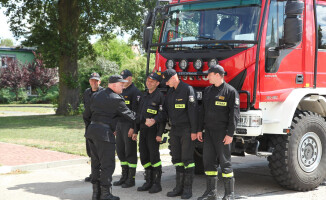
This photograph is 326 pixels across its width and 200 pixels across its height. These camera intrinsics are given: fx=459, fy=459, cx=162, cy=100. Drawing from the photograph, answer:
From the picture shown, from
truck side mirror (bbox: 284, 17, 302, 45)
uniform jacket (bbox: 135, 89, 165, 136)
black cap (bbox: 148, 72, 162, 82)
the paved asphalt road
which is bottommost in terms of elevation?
the paved asphalt road

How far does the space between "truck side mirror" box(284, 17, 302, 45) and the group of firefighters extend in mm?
1215

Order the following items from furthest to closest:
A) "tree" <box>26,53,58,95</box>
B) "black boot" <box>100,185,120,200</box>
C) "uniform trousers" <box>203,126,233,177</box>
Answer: "tree" <box>26,53,58,95</box>, "black boot" <box>100,185,120,200</box>, "uniform trousers" <box>203,126,233,177</box>

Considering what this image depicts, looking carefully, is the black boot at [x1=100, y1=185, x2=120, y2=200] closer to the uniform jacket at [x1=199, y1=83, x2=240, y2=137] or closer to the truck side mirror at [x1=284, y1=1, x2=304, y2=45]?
the uniform jacket at [x1=199, y1=83, x2=240, y2=137]

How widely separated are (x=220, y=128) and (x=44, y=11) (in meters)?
20.2

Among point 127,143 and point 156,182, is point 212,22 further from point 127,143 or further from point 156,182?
point 156,182

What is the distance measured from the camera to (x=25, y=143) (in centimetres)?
1288

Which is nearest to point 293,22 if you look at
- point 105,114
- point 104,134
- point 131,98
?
point 131,98

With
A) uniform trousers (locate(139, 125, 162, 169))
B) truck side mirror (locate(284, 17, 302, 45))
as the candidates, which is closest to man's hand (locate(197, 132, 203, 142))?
uniform trousers (locate(139, 125, 162, 169))

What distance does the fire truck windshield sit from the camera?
7156mm

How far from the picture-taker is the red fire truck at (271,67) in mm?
6961

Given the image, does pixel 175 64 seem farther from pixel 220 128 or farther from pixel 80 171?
pixel 80 171

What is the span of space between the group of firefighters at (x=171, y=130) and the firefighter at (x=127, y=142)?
0.02 meters

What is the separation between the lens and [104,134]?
21.6ft

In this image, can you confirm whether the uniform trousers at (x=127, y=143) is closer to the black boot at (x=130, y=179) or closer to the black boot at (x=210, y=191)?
the black boot at (x=130, y=179)
